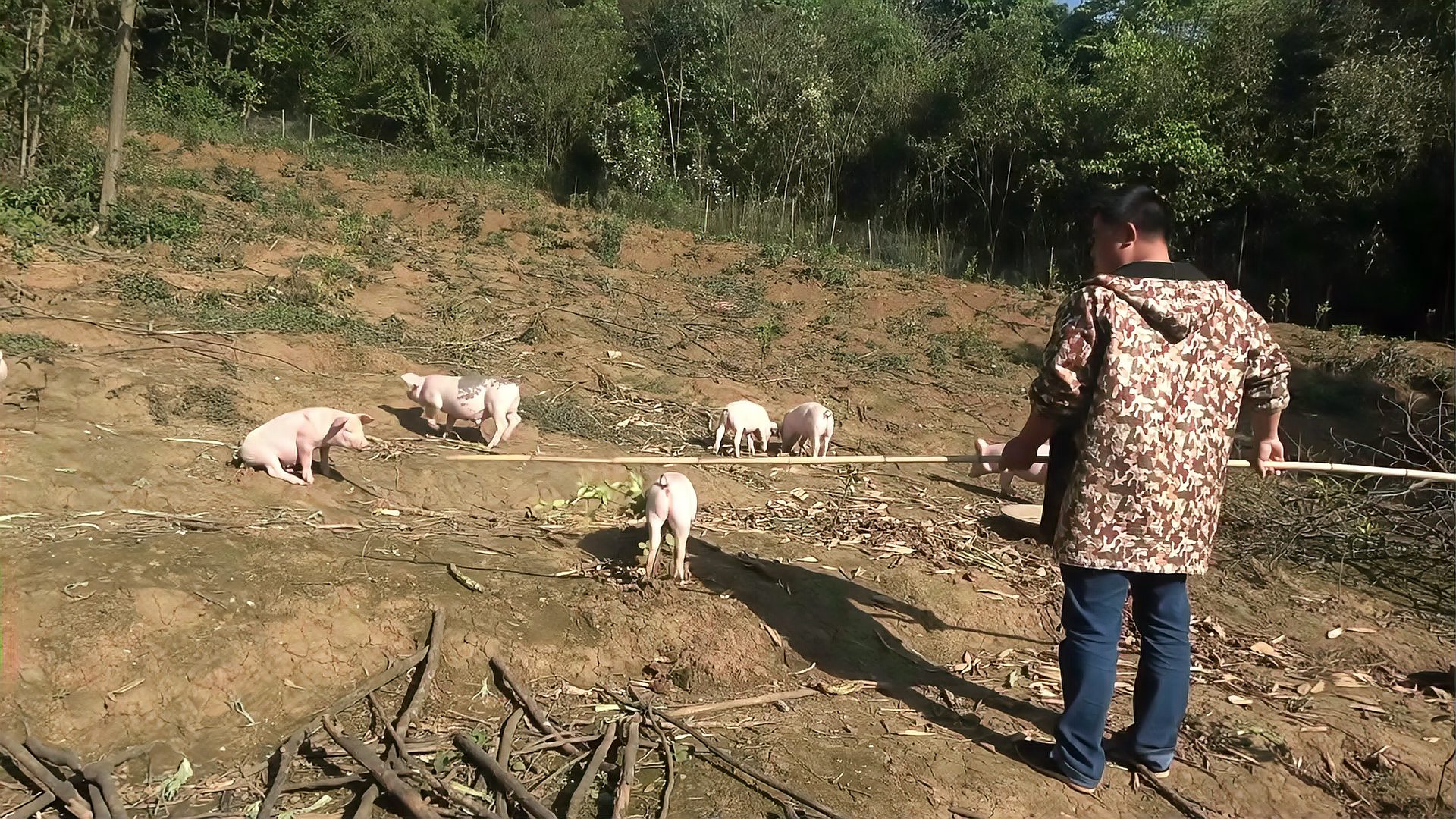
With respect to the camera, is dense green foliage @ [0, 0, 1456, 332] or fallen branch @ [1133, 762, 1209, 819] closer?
fallen branch @ [1133, 762, 1209, 819]

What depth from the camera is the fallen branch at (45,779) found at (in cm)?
325

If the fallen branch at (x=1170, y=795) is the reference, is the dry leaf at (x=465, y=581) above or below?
above

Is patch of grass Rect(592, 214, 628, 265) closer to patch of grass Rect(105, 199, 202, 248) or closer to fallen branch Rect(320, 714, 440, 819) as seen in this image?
patch of grass Rect(105, 199, 202, 248)

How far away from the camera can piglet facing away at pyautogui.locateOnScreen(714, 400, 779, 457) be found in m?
7.44

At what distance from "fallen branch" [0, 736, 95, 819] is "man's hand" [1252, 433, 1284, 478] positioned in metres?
3.43

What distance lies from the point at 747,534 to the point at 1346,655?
10.5 ft

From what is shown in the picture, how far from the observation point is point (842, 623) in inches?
195

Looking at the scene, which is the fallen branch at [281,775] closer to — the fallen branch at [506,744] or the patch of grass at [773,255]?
the fallen branch at [506,744]

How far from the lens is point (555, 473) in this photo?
6.45m

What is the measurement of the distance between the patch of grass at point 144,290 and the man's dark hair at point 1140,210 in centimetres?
798

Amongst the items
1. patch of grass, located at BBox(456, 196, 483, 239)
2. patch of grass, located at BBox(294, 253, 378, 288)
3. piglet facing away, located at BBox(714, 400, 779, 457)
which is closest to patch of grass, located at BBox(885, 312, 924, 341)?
piglet facing away, located at BBox(714, 400, 779, 457)

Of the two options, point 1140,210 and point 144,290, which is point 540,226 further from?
point 1140,210

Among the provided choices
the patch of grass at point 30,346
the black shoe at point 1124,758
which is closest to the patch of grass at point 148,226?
the patch of grass at point 30,346

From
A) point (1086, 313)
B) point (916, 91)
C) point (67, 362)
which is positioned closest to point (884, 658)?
point (1086, 313)
